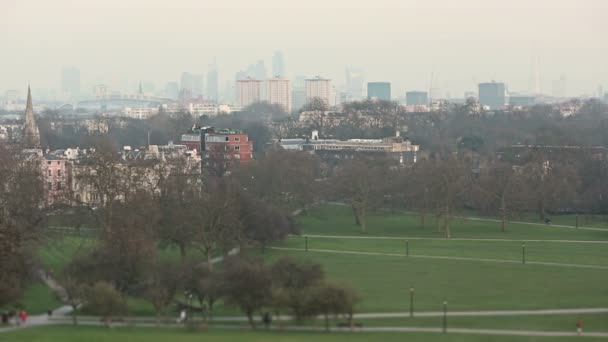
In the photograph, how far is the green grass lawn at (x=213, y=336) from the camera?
36.9 metres

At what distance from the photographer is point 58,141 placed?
134 meters

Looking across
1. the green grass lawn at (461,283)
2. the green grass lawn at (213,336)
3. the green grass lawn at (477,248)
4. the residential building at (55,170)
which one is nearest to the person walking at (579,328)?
the green grass lawn at (213,336)

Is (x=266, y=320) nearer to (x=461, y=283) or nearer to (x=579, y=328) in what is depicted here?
(x=579, y=328)

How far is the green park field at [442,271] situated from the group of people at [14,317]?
179 cm

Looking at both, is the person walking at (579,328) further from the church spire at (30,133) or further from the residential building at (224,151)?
the church spire at (30,133)

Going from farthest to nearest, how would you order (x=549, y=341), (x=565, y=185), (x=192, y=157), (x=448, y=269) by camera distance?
(x=192, y=157), (x=565, y=185), (x=448, y=269), (x=549, y=341)

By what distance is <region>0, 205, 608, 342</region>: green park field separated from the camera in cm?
3919

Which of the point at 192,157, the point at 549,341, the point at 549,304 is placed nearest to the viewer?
the point at 549,341

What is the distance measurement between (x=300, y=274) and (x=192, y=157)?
52134 millimetres

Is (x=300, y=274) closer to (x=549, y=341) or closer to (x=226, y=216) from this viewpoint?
(x=549, y=341)

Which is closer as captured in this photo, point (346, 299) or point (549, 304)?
point (346, 299)

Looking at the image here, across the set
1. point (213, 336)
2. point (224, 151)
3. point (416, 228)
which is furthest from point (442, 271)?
point (224, 151)

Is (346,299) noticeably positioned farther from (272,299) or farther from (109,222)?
(109,222)

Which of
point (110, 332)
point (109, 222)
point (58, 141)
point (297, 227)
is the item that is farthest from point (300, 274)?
point (58, 141)
